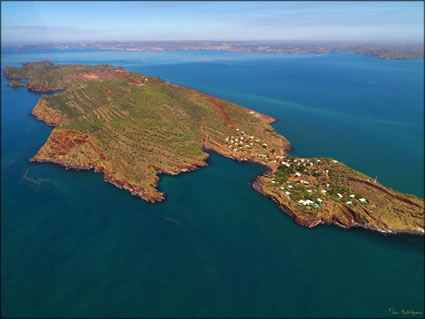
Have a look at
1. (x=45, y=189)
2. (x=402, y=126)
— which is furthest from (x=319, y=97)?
(x=45, y=189)

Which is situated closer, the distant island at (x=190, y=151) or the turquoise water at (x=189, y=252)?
the turquoise water at (x=189, y=252)

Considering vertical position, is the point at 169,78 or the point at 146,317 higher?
the point at 169,78

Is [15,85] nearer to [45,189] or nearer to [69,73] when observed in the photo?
[69,73]

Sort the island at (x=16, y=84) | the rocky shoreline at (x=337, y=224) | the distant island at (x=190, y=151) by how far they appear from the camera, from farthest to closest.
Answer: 1. the island at (x=16, y=84)
2. the distant island at (x=190, y=151)
3. the rocky shoreline at (x=337, y=224)

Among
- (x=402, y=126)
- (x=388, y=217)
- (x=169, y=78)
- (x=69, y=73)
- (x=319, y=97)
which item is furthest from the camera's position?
(x=169, y=78)

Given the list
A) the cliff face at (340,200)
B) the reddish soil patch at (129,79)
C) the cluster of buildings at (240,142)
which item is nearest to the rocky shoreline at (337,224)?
the cliff face at (340,200)
